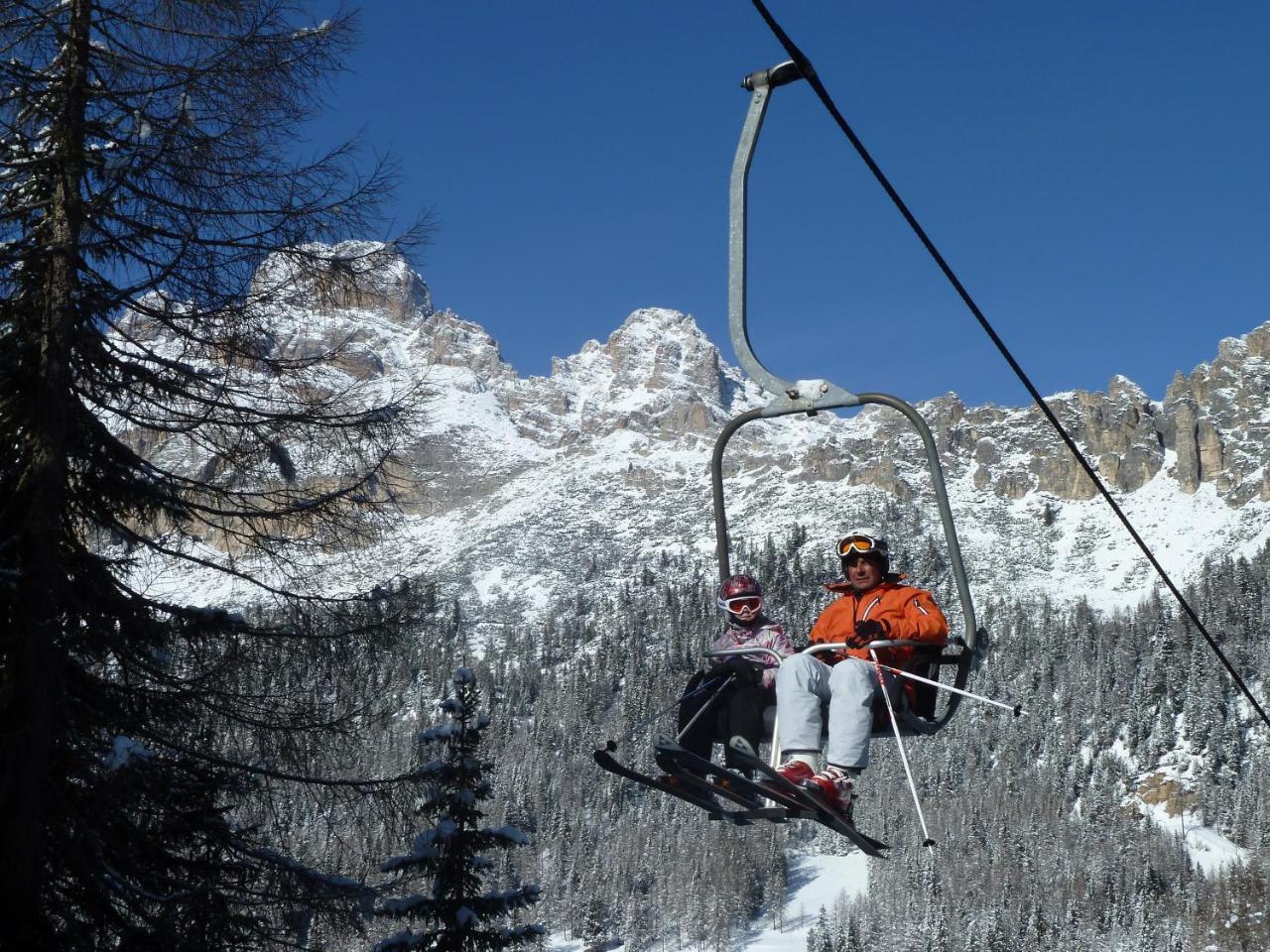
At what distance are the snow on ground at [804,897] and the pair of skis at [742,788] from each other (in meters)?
89.2

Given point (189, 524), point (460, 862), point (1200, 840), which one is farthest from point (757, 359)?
point (1200, 840)

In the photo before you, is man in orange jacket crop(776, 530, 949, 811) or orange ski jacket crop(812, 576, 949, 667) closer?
man in orange jacket crop(776, 530, 949, 811)

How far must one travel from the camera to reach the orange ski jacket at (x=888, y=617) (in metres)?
6.75

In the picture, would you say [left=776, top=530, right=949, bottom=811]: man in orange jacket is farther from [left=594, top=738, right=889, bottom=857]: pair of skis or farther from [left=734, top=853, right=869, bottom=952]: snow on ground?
[left=734, top=853, right=869, bottom=952]: snow on ground

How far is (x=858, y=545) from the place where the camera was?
7125 millimetres

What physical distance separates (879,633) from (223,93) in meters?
4.59

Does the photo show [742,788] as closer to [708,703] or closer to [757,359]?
[708,703]

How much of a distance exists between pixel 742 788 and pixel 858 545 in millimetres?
1689

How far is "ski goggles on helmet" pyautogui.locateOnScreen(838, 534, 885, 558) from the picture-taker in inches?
279

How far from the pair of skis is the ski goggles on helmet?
152 centimetres

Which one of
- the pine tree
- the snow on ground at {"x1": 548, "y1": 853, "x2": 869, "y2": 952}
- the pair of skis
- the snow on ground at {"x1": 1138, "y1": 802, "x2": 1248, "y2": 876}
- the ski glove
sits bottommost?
the snow on ground at {"x1": 548, "y1": 853, "x2": 869, "y2": 952}

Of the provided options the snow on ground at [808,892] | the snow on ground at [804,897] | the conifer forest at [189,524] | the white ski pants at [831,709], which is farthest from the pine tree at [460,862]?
the snow on ground at [808,892]

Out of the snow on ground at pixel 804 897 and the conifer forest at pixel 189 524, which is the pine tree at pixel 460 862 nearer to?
the conifer forest at pixel 189 524

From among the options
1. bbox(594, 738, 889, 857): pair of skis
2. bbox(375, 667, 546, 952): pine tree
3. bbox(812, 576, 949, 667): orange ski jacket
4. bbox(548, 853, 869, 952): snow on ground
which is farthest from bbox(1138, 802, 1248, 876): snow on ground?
bbox(594, 738, 889, 857): pair of skis
